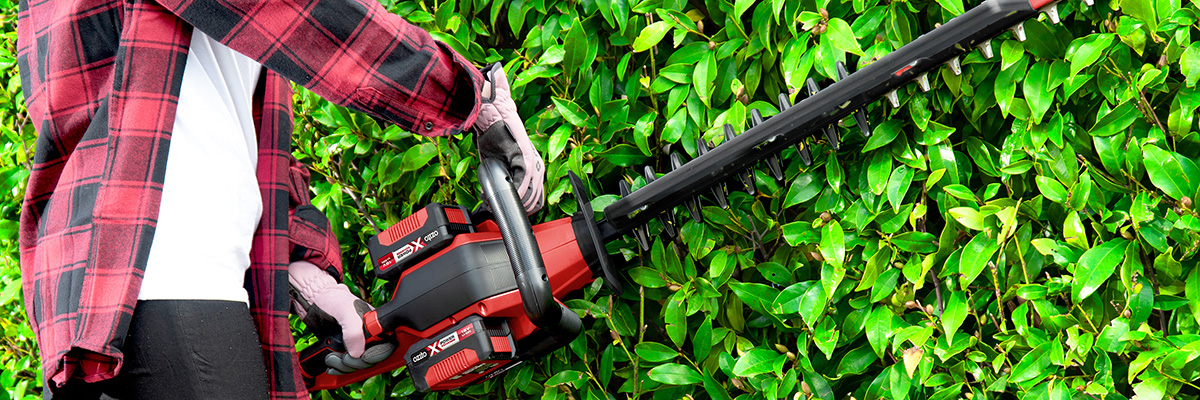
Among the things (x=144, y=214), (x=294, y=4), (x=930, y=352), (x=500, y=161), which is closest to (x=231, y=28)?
(x=294, y=4)

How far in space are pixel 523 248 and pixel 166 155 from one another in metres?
0.58

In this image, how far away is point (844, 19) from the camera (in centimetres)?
143

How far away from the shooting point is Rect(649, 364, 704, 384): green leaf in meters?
1.56

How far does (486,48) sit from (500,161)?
0.53 m

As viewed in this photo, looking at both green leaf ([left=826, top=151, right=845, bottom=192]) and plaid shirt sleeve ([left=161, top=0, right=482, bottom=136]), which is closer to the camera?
plaid shirt sleeve ([left=161, top=0, right=482, bottom=136])

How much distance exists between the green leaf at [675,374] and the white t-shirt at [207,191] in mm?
792

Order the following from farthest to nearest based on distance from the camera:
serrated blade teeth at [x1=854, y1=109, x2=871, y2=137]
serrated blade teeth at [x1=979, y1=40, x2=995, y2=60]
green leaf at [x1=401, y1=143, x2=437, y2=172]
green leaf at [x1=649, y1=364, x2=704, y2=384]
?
green leaf at [x1=401, y1=143, x2=437, y2=172] → green leaf at [x1=649, y1=364, x2=704, y2=384] → serrated blade teeth at [x1=854, y1=109, x2=871, y2=137] → serrated blade teeth at [x1=979, y1=40, x2=995, y2=60]

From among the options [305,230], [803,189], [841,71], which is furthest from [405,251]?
[841,71]

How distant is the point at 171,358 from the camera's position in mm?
1150

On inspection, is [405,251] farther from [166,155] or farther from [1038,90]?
[1038,90]

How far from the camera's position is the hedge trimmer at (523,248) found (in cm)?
131

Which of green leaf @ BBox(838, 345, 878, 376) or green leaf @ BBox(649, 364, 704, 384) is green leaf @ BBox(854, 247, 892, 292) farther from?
green leaf @ BBox(649, 364, 704, 384)

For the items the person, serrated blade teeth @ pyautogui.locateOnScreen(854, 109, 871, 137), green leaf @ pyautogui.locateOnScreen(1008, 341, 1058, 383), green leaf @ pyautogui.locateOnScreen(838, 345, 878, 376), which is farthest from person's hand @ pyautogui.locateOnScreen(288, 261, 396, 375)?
green leaf @ pyautogui.locateOnScreen(1008, 341, 1058, 383)

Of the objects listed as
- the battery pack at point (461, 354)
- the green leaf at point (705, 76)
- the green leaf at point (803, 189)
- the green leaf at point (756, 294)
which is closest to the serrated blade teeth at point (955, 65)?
the green leaf at point (803, 189)
